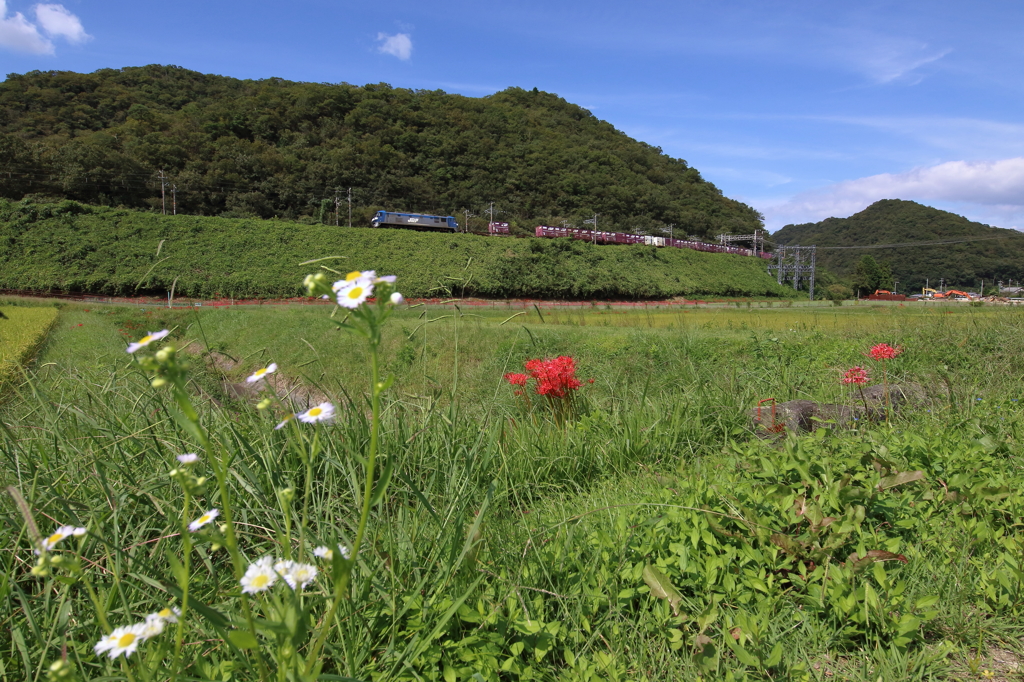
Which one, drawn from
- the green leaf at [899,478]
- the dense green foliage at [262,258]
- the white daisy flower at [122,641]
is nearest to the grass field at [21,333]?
the dense green foliage at [262,258]

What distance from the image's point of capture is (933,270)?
234ft

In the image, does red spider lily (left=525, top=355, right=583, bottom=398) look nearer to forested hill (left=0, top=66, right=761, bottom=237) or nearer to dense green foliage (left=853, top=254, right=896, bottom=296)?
forested hill (left=0, top=66, right=761, bottom=237)

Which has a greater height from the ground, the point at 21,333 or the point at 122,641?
the point at 122,641

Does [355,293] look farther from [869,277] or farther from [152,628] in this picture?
[869,277]

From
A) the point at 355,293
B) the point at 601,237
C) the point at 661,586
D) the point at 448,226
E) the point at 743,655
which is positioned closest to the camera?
the point at 355,293

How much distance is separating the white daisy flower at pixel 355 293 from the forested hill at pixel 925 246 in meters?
82.7

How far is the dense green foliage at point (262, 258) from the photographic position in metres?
23.9

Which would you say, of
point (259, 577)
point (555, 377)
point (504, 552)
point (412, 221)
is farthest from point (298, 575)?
point (412, 221)

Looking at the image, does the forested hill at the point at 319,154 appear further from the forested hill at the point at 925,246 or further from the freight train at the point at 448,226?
the forested hill at the point at 925,246

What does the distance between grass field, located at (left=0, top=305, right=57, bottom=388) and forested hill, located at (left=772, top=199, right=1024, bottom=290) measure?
8188 centimetres

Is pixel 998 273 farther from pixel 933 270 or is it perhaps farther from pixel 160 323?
pixel 160 323

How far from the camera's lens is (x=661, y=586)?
1.74m

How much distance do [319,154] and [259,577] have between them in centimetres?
6436

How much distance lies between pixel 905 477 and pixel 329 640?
2196mm
